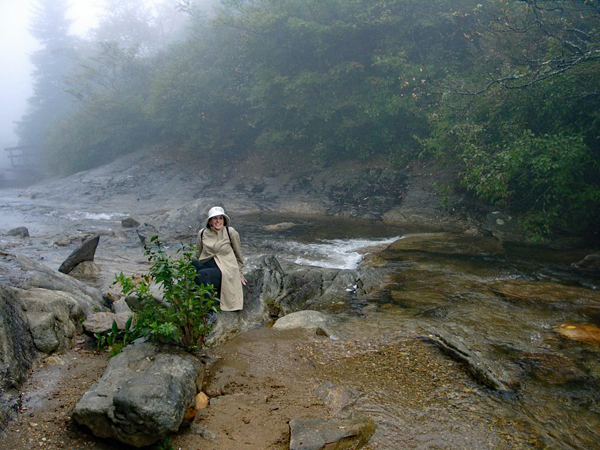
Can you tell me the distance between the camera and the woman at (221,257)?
17.3 feet

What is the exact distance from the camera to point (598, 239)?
33.5ft

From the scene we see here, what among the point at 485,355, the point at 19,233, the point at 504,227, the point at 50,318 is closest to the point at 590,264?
the point at 504,227

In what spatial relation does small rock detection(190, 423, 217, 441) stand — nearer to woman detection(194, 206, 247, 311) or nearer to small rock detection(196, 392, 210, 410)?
small rock detection(196, 392, 210, 410)

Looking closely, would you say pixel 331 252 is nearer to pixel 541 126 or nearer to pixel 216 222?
pixel 216 222

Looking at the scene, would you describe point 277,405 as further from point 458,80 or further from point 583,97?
point 458,80

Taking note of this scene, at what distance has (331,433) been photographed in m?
3.16

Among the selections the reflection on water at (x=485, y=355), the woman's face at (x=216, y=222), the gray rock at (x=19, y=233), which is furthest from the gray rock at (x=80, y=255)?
the reflection on water at (x=485, y=355)

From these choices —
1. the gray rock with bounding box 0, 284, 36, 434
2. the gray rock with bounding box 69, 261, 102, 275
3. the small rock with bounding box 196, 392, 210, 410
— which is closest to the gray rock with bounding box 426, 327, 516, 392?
the small rock with bounding box 196, 392, 210, 410

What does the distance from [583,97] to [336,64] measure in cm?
1193

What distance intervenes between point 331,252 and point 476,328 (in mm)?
5423

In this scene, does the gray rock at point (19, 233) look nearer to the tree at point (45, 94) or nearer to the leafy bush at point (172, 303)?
the leafy bush at point (172, 303)

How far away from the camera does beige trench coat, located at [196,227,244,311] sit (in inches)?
211

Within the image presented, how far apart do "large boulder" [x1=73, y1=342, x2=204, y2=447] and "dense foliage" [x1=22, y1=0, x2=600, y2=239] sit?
353 inches

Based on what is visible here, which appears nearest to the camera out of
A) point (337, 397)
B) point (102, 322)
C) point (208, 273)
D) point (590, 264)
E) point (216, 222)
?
point (337, 397)
